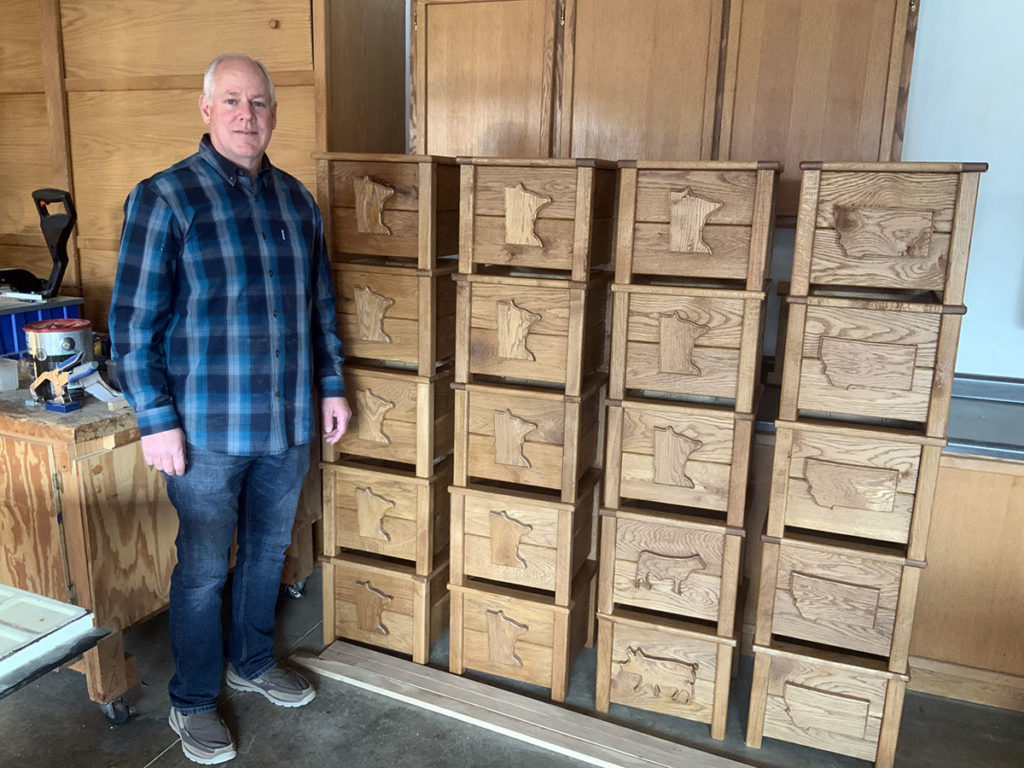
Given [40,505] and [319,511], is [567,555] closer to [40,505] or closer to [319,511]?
[319,511]

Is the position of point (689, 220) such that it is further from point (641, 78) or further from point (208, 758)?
point (208, 758)

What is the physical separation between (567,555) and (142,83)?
209 centimetres

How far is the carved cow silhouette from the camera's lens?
2086mm

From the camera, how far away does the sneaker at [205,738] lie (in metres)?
2.01

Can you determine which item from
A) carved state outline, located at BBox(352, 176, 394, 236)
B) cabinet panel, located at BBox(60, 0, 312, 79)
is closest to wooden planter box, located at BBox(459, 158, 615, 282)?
carved state outline, located at BBox(352, 176, 394, 236)

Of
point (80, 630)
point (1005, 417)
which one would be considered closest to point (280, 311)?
point (80, 630)

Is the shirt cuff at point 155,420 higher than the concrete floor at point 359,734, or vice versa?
the shirt cuff at point 155,420

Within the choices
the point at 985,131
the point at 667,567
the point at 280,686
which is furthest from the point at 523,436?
the point at 985,131

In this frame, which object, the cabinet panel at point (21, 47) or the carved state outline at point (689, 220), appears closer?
the carved state outline at point (689, 220)

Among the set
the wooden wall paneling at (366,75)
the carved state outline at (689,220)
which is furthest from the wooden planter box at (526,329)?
the wooden wall paneling at (366,75)

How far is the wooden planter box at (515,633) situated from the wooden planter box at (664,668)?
111 mm

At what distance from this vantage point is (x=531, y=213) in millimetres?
2023

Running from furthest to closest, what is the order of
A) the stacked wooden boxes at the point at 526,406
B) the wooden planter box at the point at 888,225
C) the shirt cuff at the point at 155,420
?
the stacked wooden boxes at the point at 526,406, the shirt cuff at the point at 155,420, the wooden planter box at the point at 888,225

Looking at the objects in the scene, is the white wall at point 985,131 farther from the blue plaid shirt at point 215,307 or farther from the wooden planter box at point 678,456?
the blue plaid shirt at point 215,307
